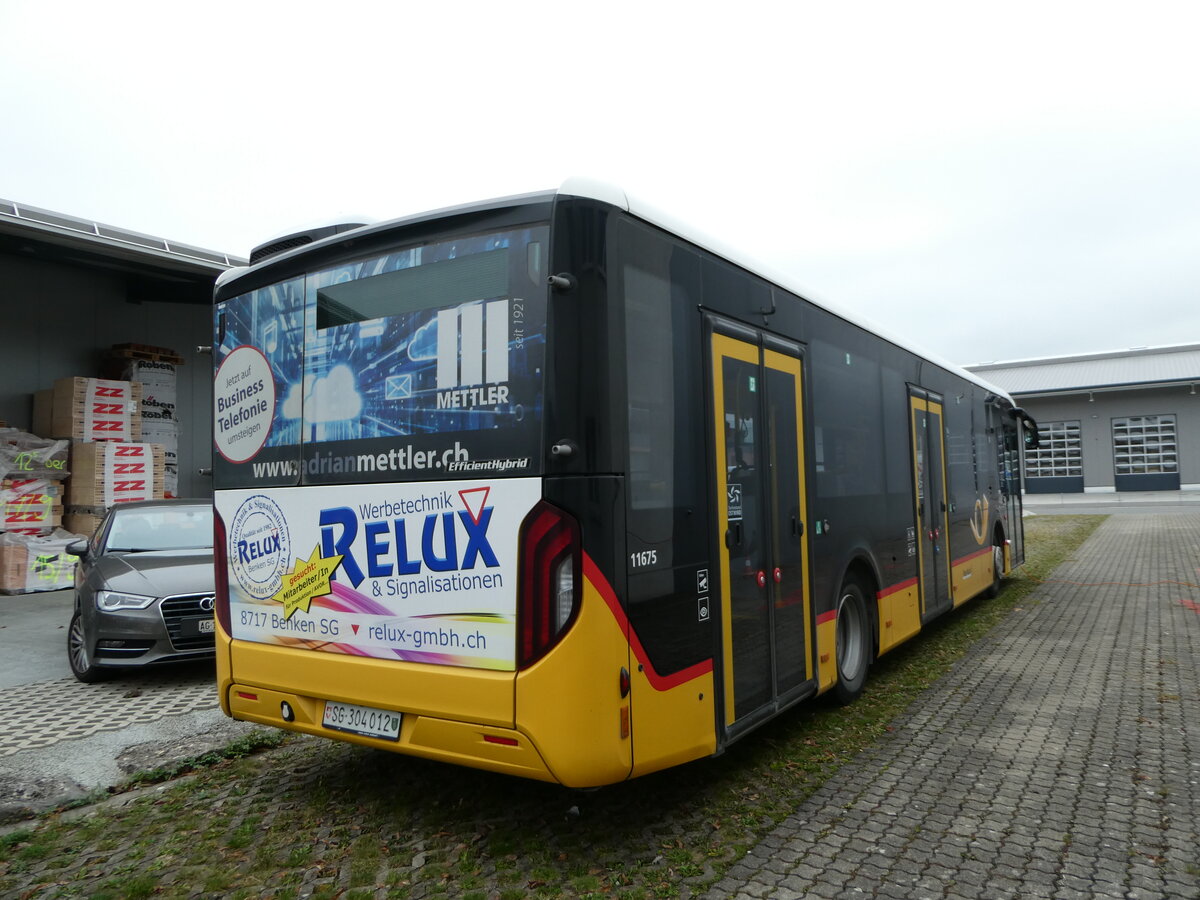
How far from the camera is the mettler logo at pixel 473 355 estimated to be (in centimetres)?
352

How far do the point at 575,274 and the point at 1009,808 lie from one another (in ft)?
10.9

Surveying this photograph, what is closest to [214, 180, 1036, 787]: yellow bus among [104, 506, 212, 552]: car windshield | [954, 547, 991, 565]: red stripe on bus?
[104, 506, 212, 552]: car windshield

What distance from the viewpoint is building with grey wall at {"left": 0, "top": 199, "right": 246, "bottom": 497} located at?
504 inches

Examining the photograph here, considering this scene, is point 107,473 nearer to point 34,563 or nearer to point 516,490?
point 34,563

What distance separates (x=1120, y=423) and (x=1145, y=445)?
4.46 ft

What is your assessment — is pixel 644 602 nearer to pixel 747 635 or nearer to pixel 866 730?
pixel 747 635

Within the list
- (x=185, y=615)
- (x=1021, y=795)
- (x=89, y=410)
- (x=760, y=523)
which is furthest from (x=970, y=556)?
(x=89, y=410)

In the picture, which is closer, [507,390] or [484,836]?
[507,390]

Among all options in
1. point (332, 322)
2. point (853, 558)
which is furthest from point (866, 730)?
point (332, 322)

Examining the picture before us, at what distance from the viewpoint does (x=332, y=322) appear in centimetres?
412

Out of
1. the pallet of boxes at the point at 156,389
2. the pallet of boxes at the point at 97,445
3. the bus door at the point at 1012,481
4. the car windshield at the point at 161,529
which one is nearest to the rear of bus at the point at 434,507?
the car windshield at the point at 161,529

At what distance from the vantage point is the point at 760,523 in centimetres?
459

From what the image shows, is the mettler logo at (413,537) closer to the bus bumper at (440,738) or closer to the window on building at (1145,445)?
the bus bumper at (440,738)

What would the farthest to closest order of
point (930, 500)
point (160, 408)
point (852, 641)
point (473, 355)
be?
1. point (160, 408)
2. point (930, 500)
3. point (852, 641)
4. point (473, 355)
